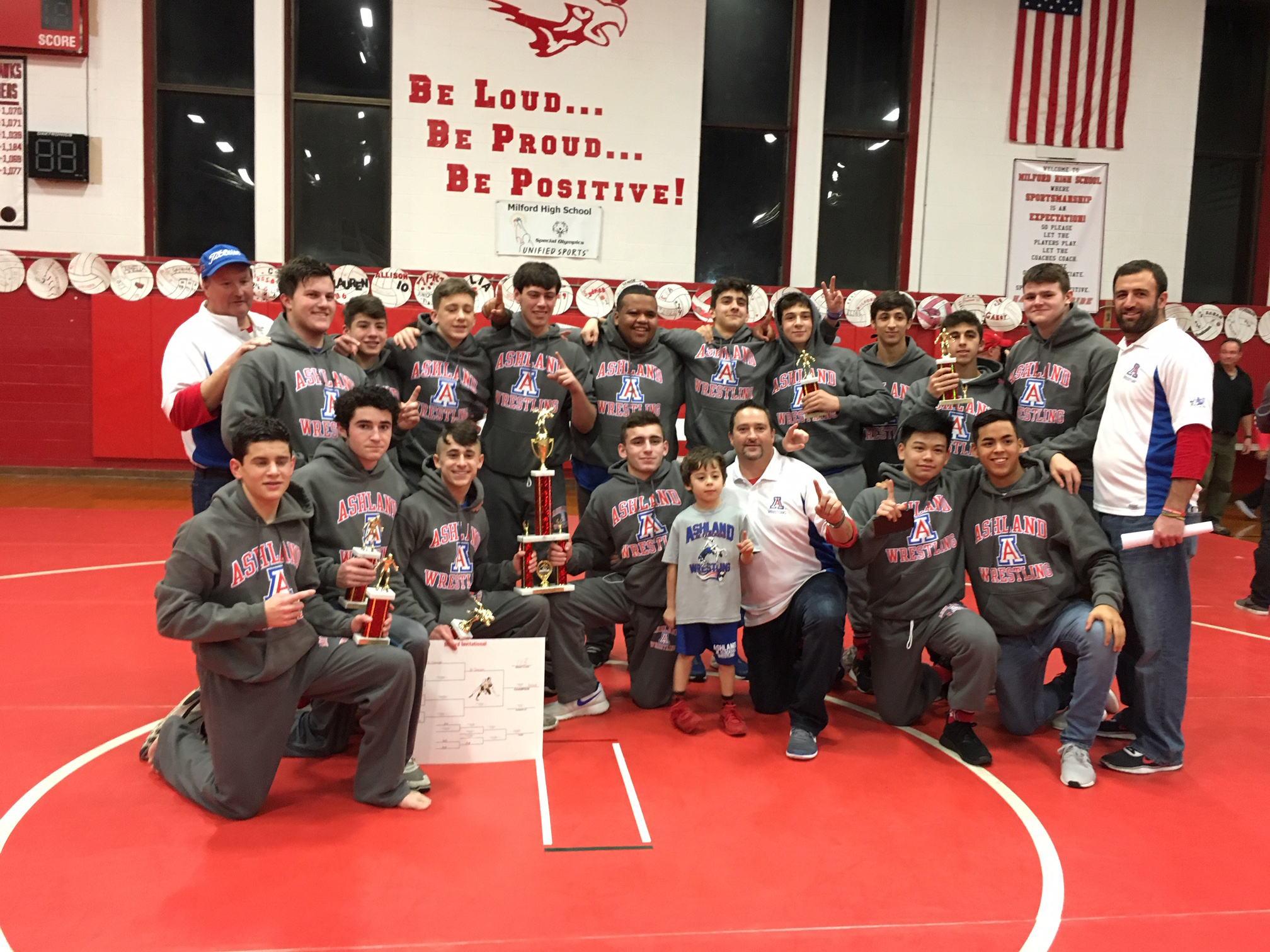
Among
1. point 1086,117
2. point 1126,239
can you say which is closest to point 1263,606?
point 1126,239

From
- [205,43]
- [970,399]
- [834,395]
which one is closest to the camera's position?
[970,399]

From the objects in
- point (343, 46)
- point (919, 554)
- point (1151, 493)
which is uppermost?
point (343, 46)

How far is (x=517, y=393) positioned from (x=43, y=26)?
9.32 metres

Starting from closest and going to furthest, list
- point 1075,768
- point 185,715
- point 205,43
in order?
point 185,715, point 1075,768, point 205,43

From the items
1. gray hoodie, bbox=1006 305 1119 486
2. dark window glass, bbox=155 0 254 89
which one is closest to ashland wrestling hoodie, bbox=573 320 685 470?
gray hoodie, bbox=1006 305 1119 486

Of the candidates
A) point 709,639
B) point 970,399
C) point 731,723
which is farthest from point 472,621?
point 970,399

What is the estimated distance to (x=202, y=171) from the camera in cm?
1130

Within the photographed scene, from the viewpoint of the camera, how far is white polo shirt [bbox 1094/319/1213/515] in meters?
4.25

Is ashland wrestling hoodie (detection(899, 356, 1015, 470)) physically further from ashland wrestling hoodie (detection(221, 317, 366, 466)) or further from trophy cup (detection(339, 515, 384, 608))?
ashland wrestling hoodie (detection(221, 317, 366, 466))

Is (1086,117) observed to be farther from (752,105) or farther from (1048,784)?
(1048,784)

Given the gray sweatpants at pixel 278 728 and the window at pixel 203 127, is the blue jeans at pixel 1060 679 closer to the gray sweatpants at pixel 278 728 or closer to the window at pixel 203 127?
the gray sweatpants at pixel 278 728

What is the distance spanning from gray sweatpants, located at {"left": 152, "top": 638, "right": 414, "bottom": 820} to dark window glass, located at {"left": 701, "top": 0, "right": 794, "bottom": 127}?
391 inches

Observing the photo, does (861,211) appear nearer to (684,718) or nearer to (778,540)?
(778,540)

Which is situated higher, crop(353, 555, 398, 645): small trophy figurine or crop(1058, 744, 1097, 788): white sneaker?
crop(353, 555, 398, 645): small trophy figurine
